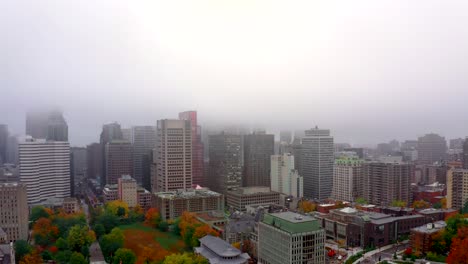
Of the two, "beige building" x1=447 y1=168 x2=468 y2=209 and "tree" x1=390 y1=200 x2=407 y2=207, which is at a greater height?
"beige building" x1=447 y1=168 x2=468 y2=209

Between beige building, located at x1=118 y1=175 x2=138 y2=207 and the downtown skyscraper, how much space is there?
48.5 m

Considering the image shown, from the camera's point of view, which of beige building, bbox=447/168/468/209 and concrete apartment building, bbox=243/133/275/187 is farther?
concrete apartment building, bbox=243/133/275/187

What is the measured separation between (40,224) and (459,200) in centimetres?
7842

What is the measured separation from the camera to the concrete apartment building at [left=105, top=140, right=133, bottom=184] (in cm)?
11625

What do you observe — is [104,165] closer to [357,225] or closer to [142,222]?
[142,222]

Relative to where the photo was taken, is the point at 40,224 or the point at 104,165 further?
the point at 104,165

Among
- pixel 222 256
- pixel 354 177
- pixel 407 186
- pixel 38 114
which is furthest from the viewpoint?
pixel 38 114

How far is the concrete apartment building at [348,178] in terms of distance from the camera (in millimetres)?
93500

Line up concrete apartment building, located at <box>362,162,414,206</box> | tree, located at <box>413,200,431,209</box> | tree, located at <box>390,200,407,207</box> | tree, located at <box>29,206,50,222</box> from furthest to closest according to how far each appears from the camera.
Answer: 1. concrete apartment building, located at <box>362,162,414,206</box>
2. tree, located at <box>390,200,407,207</box>
3. tree, located at <box>413,200,431,209</box>
4. tree, located at <box>29,206,50,222</box>

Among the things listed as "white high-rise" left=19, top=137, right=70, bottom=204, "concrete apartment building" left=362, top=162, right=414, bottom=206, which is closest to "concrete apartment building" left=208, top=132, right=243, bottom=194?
"concrete apartment building" left=362, top=162, right=414, bottom=206

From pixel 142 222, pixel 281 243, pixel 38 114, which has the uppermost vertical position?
pixel 38 114

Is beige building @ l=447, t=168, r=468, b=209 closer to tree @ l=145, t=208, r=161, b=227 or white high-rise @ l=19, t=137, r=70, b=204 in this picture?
tree @ l=145, t=208, r=161, b=227

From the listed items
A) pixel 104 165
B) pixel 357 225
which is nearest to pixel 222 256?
pixel 357 225

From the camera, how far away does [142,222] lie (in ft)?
236
